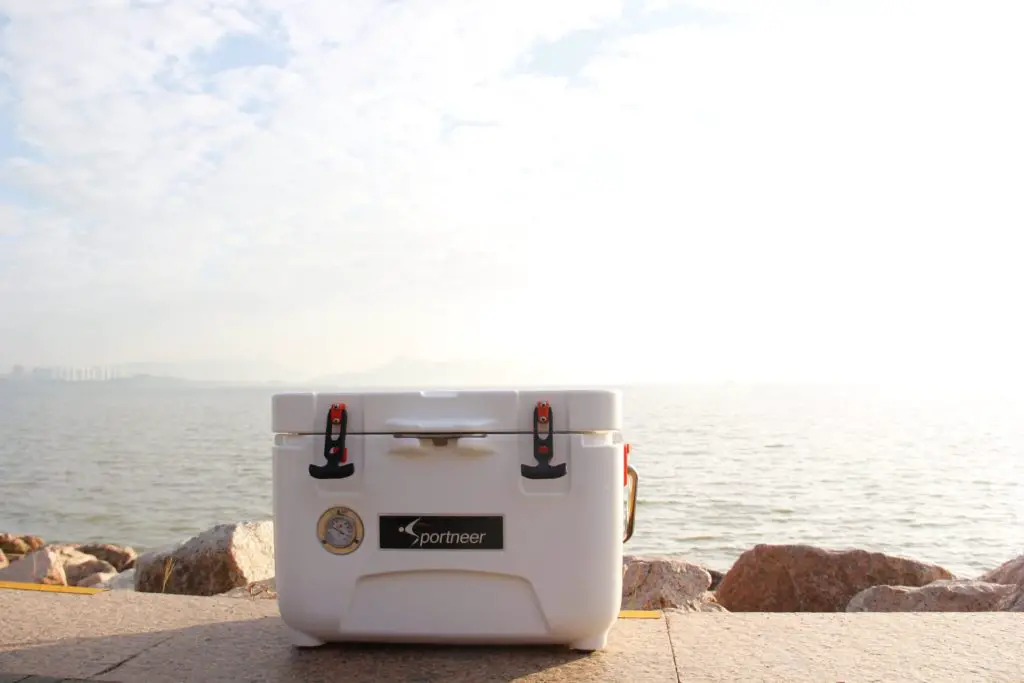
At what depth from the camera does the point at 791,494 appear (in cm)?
2102

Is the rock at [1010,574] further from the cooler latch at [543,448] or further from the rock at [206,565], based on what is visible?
the rock at [206,565]

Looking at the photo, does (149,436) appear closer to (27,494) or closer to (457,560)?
(27,494)

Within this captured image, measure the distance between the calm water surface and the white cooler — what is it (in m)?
9.92

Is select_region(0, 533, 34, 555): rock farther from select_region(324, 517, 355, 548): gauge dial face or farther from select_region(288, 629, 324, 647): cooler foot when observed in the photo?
select_region(324, 517, 355, 548): gauge dial face

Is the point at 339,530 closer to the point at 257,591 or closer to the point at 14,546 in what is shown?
the point at 257,591

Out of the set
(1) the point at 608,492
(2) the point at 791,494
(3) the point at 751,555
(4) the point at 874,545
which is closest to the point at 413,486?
(1) the point at 608,492

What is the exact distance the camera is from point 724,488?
2078 cm

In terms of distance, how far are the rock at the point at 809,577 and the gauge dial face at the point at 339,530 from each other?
13.0 feet

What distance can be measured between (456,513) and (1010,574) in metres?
4.16

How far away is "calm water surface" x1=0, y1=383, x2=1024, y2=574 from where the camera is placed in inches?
643

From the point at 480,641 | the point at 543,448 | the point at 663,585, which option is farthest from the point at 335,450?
the point at 663,585

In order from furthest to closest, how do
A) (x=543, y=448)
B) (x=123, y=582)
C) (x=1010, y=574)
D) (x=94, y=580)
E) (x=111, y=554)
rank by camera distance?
(x=111, y=554) < (x=94, y=580) < (x=123, y=582) < (x=1010, y=574) < (x=543, y=448)

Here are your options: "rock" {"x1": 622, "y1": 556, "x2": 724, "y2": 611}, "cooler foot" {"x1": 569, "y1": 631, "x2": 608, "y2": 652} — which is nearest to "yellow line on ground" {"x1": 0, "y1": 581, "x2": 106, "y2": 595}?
"cooler foot" {"x1": 569, "y1": 631, "x2": 608, "y2": 652}

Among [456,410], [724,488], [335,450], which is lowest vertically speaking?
[724,488]
